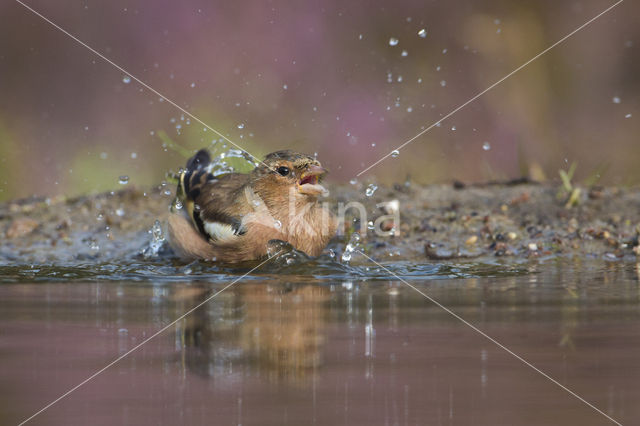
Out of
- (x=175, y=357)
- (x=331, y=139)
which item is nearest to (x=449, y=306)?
(x=175, y=357)

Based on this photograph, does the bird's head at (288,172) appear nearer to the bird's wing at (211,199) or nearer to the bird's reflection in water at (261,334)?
the bird's wing at (211,199)

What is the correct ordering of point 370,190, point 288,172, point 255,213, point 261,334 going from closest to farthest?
point 261,334, point 255,213, point 288,172, point 370,190

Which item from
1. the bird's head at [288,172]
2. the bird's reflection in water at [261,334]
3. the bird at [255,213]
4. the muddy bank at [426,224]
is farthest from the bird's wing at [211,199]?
the bird's reflection in water at [261,334]

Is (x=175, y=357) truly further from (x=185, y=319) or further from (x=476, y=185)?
(x=476, y=185)

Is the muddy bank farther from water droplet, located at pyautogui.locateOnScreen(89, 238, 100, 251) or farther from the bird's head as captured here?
the bird's head

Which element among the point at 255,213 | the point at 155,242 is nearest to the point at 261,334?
the point at 255,213

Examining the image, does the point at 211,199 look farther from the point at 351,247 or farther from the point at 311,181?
the point at 351,247
